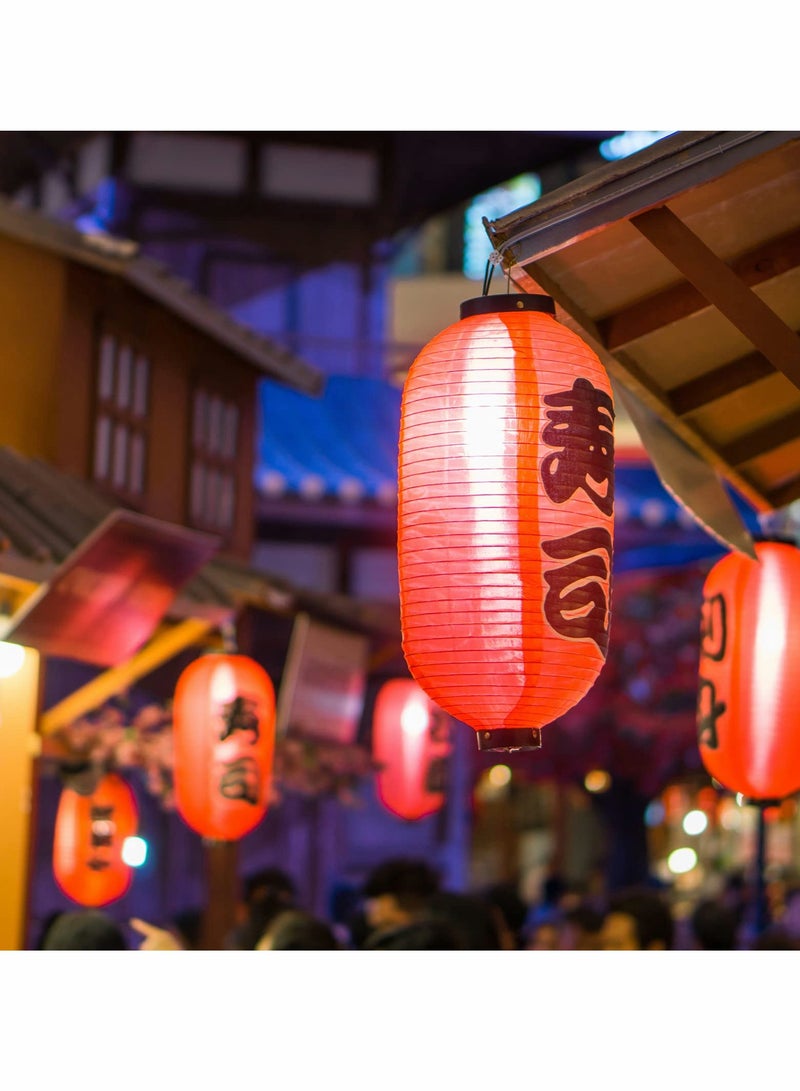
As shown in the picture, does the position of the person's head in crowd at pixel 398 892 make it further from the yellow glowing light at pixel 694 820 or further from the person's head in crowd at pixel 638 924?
the yellow glowing light at pixel 694 820

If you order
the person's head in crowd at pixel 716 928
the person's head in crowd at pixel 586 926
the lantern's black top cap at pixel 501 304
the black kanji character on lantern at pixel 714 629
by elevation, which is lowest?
the person's head in crowd at pixel 586 926

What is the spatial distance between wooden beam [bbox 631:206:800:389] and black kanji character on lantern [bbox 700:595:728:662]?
6.98ft

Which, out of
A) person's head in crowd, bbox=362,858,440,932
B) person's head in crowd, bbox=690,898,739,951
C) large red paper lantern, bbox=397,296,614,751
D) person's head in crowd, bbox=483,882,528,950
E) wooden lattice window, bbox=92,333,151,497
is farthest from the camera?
wooden lattice window, bbox=92,333,151,497

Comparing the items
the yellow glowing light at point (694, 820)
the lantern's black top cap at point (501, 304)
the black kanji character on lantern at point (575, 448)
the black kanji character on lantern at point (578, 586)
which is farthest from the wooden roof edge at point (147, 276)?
the yellow glowing light at point (694, 820)

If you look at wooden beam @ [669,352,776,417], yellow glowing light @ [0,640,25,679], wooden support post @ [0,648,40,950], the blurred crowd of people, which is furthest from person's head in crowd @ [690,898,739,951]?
yellow glowing light @ [0,640,25,679]

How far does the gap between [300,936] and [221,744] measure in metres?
2.52

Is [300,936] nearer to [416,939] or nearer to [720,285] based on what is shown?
[416,939]

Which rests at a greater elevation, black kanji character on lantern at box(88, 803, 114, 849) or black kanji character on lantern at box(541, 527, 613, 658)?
black kanji character on lantern at box(541, 527, 613, 658)

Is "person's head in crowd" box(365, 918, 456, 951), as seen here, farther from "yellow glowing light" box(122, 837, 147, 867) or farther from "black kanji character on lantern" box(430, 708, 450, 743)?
"black kanji character on lantern" box(430, 708, 450, 743)

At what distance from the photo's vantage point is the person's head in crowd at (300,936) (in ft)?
26.1

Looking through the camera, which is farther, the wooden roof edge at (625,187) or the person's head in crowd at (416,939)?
the person's head in crowd at (416,939)

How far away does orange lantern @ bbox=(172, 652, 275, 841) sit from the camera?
10391 millimetres
